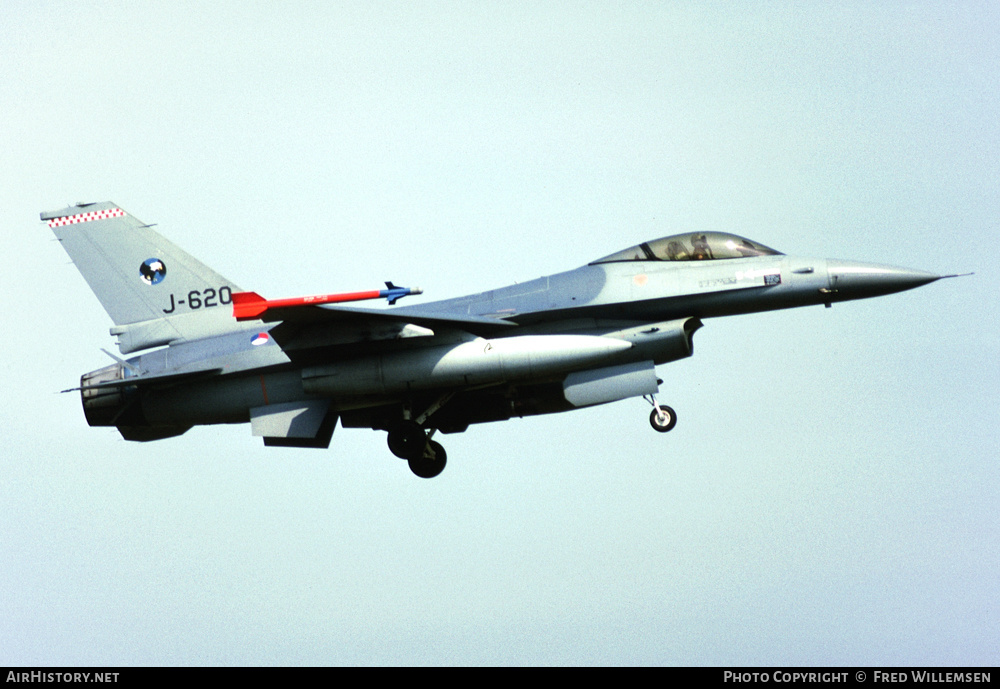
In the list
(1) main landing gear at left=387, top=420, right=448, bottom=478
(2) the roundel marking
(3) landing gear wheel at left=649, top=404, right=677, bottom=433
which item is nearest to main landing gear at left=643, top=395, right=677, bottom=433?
(3) landing gear wheel at left=649, top=404, right=677, bottom=433

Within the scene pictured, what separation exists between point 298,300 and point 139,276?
4565 millimetres

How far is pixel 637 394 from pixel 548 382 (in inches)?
70.4

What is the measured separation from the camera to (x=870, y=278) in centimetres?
2050

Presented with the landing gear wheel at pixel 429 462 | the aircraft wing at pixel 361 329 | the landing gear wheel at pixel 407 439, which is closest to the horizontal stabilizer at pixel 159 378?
the aircraft wing at pixel 361 329

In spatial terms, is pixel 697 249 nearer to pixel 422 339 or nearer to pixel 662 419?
pixel 662 419

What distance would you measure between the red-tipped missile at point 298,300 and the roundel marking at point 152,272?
4.05 m

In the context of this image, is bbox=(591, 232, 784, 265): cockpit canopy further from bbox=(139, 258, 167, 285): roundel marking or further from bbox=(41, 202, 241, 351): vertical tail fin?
bbox=(139, 258, 167, 285): roundel marking

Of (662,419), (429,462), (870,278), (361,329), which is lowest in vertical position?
(662,419)

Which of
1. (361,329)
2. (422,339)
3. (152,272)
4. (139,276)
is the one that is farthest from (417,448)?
(139,276)

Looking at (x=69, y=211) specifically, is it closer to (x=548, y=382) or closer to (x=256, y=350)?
(x=256, y=350)

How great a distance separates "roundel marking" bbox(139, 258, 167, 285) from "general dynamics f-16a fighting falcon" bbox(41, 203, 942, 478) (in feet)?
0.07

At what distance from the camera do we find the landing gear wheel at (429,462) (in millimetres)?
22109

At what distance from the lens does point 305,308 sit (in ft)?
63.5
